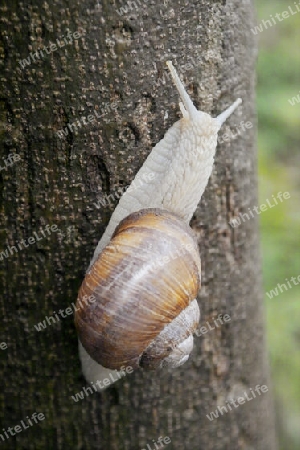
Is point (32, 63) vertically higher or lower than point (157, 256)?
higher

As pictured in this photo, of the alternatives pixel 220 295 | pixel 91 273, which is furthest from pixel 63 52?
pixel 220 295

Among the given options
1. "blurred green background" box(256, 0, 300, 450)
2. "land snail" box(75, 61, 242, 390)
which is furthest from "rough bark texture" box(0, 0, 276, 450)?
"blurred green background" box(256, 0, 300, 450)

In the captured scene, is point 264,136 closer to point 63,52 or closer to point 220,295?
point 220,295

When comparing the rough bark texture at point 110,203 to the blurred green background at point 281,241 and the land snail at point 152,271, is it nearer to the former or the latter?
the land snail at point 152,271

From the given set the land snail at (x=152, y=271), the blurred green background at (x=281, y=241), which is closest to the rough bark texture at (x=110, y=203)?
the land snail at (x=152, y=271)

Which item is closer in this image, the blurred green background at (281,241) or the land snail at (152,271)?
the land snail at (152,271)

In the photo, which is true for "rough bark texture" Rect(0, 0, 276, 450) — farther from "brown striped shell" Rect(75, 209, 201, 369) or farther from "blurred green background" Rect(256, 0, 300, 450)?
"blurred green background" Rect(256, 0, 300, 450)

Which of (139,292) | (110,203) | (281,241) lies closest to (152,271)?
(139,292)

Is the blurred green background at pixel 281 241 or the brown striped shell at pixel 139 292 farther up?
the brown striped shell at pixel 139 292
